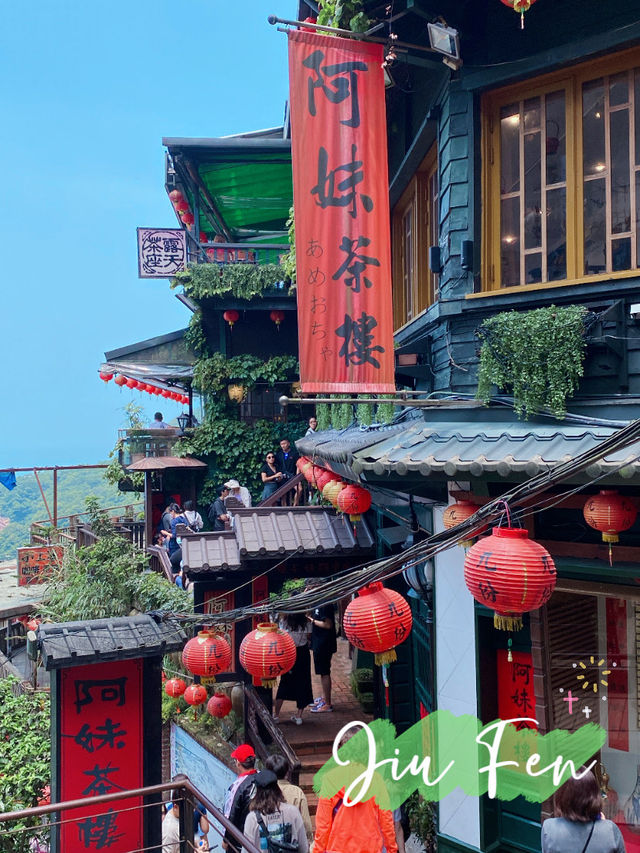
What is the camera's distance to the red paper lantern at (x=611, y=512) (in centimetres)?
528

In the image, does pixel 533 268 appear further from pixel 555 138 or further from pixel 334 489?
pixel 334 489

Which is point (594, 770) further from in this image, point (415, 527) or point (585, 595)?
point (415, 527)

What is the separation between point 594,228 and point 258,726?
7.76m

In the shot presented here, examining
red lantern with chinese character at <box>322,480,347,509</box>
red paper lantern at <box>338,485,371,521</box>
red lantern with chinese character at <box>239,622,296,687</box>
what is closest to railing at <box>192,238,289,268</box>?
red lantern with chinese character at <box>322,480,347,509</box>

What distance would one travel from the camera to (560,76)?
A: 270 inches

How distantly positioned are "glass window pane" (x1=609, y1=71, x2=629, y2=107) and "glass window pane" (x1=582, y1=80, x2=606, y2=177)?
0.29 feet

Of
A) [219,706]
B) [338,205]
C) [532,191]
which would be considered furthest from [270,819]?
[532,191]

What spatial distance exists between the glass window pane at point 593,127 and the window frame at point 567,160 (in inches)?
2.0

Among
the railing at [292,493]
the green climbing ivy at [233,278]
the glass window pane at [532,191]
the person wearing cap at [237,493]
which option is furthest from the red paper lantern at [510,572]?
the green climbing ivy at [233,278]

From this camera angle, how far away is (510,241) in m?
7.34

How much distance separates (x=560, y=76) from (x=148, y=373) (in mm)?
16682

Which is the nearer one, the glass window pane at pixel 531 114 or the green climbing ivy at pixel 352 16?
the glass window pane at pixel 531 114

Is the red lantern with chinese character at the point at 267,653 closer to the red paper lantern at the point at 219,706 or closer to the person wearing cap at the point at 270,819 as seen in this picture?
the person wearing cap at the point at 270,819

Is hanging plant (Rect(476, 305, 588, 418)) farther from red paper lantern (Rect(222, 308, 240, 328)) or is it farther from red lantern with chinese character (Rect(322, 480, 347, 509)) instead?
red paper lantern (Rect(222, 308, 240, 328))
